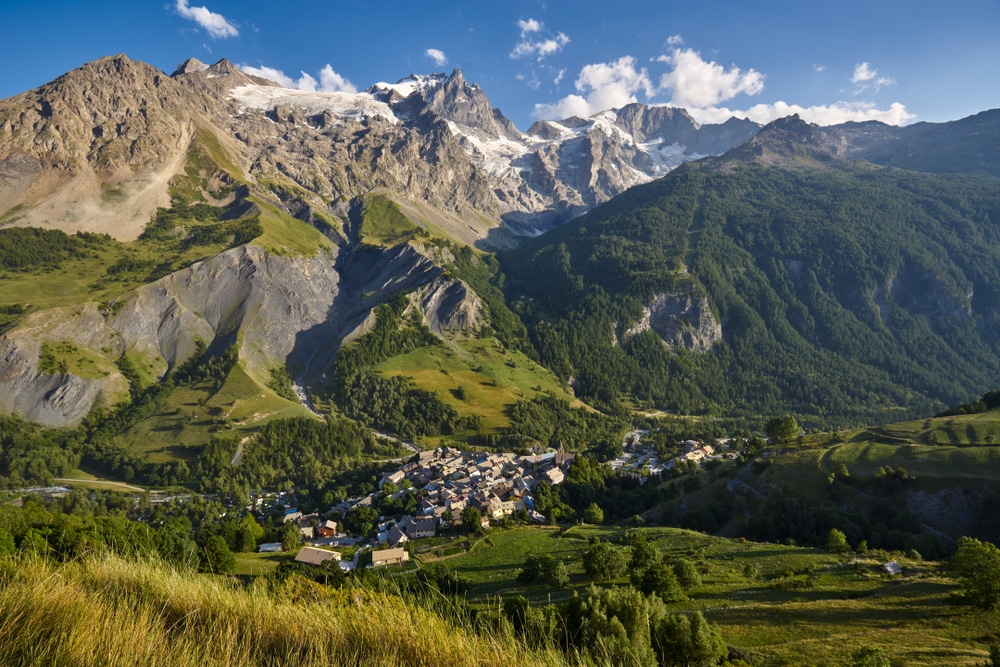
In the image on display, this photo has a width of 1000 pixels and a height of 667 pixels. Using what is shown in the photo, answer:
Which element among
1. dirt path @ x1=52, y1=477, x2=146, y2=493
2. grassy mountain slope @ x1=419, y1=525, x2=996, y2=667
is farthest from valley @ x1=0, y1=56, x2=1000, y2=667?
dirt path @ x1=52, y1=477, x2=146, y2=493

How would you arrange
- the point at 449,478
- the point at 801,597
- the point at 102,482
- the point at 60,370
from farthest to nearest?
the point at 60,370 < the point at 102,482 < the point at 449,478 < the point at 801,597

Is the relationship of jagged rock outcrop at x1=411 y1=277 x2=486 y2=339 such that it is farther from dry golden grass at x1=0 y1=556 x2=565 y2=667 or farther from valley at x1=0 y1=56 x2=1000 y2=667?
dry golden grass at x1=0 y1=556 x2=565 y2=667

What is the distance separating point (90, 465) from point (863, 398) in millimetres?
235372

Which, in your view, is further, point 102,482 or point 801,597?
point 102,482

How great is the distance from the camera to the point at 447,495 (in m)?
74.0

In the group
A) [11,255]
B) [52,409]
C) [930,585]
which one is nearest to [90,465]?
[52,409]

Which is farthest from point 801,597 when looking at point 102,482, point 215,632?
point 102,482

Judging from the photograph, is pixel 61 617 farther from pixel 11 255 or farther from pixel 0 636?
pixel 11 255

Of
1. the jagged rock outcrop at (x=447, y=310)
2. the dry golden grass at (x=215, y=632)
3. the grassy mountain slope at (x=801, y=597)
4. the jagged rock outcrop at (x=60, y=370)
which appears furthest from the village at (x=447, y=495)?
the jagged rock outcrop at (x=60, y=370)

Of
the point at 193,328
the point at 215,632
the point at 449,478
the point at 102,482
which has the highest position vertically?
the point at 193,328

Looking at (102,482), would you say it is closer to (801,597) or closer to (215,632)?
(801,597)

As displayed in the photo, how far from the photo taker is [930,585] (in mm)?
28594

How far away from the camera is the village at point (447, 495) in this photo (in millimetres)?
58441

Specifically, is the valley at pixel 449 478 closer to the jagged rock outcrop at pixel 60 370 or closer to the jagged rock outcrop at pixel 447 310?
the jagged rock outcrop at pixel 60 370
